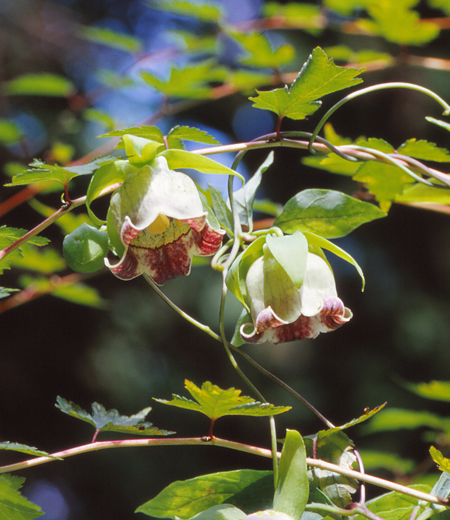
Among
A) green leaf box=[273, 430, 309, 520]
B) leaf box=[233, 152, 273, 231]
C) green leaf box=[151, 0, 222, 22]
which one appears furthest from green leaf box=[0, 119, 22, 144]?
green leaf box=[273, 430, 309, 520]

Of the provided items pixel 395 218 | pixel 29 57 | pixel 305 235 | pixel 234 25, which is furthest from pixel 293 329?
pixel 29 57

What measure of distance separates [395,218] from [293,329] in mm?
1771

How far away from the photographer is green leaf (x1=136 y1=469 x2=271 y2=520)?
397 millimetres

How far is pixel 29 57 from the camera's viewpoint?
203cm

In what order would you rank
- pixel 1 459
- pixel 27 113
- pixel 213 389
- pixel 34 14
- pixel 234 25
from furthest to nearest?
pixel 34 14
pixel 27 113
pixel 1 459
pixel 234 25
pixel 213 389

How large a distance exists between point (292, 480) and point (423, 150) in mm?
354

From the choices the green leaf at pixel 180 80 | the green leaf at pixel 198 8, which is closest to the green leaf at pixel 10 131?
the green leaf at pixel 180 80

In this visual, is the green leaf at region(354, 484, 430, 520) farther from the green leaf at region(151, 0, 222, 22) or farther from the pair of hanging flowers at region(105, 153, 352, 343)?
the green leaf at region(151, 0, 222, 22)

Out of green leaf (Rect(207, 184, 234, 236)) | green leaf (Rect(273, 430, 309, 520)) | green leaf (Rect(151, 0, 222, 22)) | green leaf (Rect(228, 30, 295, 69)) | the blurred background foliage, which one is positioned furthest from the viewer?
the blurred background foliage

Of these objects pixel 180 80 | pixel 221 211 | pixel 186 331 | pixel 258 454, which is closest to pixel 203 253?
pixel 221 211

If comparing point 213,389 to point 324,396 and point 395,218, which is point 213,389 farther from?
point 395,218

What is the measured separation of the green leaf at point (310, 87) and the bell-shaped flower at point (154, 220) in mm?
121

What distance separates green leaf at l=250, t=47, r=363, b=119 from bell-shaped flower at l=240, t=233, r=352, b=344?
13cm

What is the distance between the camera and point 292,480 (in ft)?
1.14
